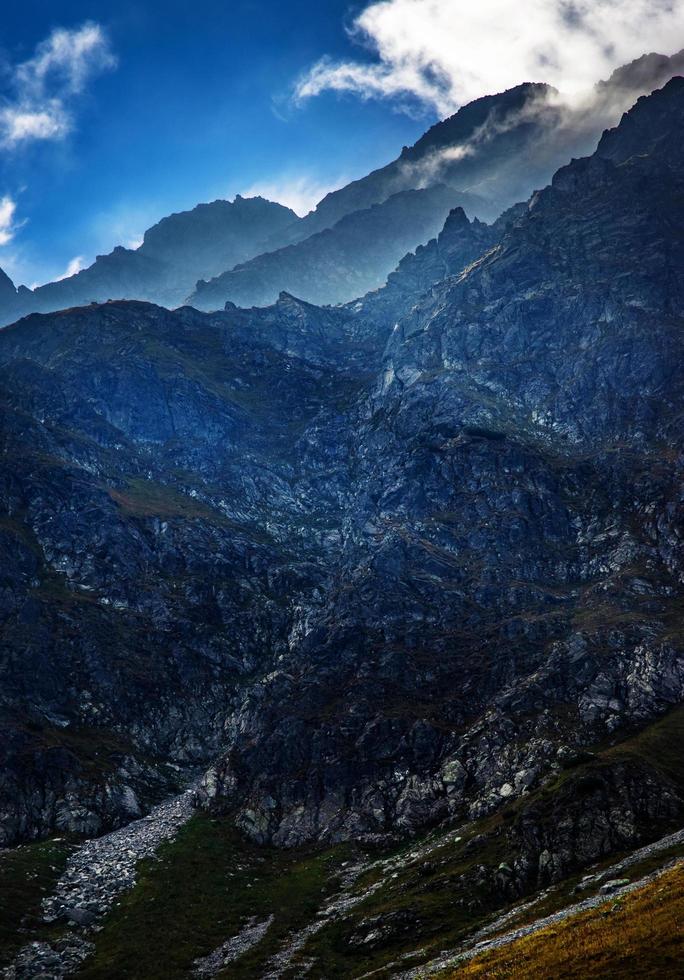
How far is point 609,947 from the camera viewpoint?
38.1 meters

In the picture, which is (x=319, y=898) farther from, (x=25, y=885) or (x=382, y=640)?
(x=382, y=640)

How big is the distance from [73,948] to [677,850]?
196 ft

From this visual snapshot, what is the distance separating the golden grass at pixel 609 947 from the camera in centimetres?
3512

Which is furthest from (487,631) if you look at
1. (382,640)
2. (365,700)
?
(365,700)

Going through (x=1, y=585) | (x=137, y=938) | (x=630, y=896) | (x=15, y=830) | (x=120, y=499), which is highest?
(x=120, y=499)

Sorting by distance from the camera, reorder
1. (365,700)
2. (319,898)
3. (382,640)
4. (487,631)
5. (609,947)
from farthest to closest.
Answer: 1. (382,640)
2. (487,631)
3. (365,700)
4. (319,898)
5. (609,947)

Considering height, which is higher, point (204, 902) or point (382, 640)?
point (382, 640)

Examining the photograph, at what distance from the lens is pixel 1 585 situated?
495 feet

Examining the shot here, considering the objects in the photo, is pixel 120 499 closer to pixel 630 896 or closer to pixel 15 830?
pixel 15 830

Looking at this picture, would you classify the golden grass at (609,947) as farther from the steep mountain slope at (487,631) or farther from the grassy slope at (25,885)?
the grassy slope at (25,885)

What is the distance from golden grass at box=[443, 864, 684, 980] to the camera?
3512cm

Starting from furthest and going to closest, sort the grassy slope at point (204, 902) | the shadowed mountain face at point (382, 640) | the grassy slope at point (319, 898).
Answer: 1. the shadowed mountain face at point (382, 640)
2. the grassy slope at point (204, 902)
3. the grassy slope at point (319, 898)

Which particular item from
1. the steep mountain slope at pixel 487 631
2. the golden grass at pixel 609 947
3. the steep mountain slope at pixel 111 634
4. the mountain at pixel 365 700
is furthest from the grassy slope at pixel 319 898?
the steep mountain slope at pixel 111 634

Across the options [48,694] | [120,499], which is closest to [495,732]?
[48,694]
